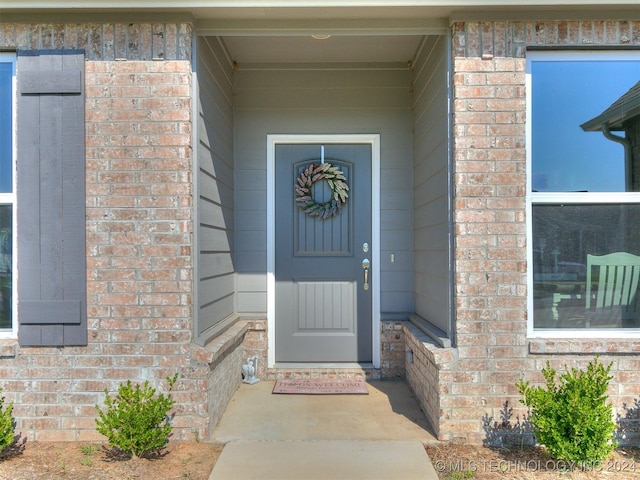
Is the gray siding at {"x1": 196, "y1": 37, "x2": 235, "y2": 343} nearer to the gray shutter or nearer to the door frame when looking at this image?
the door frame

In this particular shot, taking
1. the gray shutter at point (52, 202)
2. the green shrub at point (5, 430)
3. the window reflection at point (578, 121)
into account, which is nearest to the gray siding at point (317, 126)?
the window reflection at point (578, 121)

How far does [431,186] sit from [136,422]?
2496 mm

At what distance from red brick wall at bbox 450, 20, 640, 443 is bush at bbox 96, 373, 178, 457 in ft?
5.58

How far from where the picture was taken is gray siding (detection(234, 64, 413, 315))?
13.0 feet

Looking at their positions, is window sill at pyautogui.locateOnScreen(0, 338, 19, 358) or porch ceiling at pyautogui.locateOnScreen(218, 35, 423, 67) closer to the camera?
window sill at pyautogui.locateOnScreen(0, 338, 19, 358)

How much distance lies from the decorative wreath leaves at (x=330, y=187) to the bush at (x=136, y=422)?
200cm

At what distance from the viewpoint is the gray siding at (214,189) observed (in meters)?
3.01

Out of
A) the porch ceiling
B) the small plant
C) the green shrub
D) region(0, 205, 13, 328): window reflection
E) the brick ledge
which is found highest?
the porch ceiling

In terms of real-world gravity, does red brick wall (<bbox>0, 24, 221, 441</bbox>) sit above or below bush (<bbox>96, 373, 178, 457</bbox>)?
above

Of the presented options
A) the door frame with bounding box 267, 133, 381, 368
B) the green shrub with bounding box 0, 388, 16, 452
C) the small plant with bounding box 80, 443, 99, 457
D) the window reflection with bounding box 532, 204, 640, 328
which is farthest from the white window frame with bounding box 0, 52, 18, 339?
the window reflection with bounding box 532, 204, 640, 328

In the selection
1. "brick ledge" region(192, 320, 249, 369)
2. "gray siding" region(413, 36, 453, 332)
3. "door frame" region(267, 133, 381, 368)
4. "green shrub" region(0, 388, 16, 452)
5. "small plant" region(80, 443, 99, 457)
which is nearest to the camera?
"green shrub" region(0, 388, 16, 452)

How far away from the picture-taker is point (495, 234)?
9.16 ft

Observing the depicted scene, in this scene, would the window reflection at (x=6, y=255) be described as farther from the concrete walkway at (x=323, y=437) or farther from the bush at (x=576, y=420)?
the bush at (x=576, y=420)

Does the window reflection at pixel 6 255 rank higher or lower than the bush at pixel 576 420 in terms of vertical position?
higher
